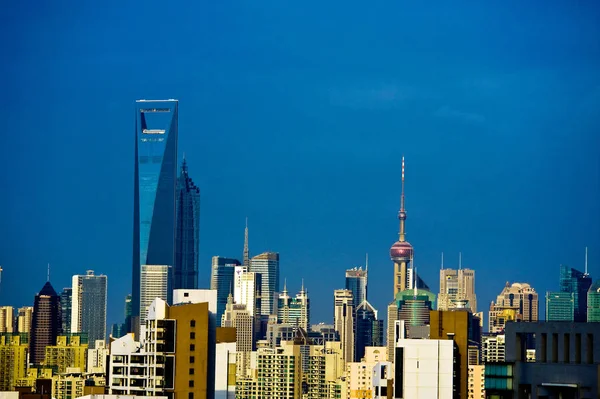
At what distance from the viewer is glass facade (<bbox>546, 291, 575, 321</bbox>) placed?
30072mm

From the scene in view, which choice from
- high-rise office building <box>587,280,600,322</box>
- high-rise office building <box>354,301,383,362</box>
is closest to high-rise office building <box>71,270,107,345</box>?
high-rise office building <box>354,301,383,362</box>

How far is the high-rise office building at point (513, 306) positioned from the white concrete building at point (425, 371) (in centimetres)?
1698

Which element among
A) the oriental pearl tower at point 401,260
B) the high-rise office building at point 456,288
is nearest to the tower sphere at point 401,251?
the oriental pearl tower at point 401,260

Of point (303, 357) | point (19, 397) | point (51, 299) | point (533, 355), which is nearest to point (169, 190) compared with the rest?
point (51, 299)

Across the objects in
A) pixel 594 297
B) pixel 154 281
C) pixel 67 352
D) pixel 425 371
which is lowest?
pixel 425 371

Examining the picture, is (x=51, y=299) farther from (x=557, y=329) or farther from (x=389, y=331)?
(x=557, y=329)

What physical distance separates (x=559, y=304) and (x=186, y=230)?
5310 cm

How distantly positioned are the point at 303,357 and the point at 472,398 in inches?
979

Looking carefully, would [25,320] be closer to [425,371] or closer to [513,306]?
[513,306]

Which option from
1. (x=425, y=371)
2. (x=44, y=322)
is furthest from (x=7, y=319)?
(x=425, y=371)

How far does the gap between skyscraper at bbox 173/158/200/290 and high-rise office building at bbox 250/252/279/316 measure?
3.38 m

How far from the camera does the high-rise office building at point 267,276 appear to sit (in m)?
78.9

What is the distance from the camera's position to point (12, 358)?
150 ft

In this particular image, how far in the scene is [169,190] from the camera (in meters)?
84.8
